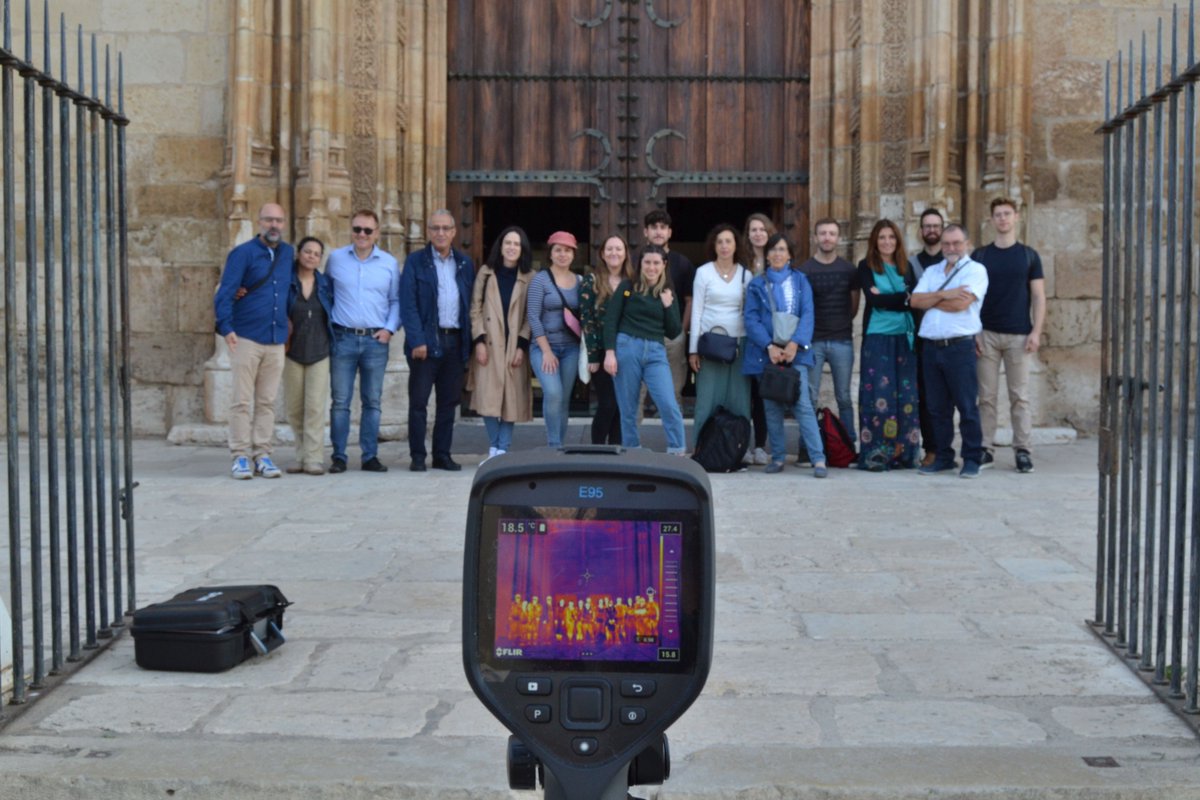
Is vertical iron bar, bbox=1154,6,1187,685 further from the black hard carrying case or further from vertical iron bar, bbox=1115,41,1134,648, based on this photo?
Answer: the black hard carrying case

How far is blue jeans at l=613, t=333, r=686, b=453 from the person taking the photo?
31.3 ft

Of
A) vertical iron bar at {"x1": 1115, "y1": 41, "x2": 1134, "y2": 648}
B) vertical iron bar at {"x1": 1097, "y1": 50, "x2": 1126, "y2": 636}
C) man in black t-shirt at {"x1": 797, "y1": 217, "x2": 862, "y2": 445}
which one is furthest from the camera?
man in black t-shirt at {"x1": 797, "y1": 217, "x2": 862, "y2": 445}

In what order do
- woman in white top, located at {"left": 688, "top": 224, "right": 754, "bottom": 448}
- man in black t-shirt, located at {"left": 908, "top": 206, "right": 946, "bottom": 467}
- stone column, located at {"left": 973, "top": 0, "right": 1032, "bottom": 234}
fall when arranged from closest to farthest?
1. woman in white top, located at {"left": 688, "top": 224, "right": 754, "bottom": 448}
2. man in black t-shirt, located at {"left": 908, "top": 206, "right": 946, "bottom": 467}
3. stone column, located at {"left": 973, "top": 0, "right": 1032, "bottom": 234}

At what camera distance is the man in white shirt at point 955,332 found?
9242 mm

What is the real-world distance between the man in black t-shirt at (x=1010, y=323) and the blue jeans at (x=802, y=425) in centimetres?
107

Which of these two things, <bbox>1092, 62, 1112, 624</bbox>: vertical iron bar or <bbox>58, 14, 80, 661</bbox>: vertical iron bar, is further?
<bbox>1092, 62, 1112, 624</bbox>: vertical iron bar

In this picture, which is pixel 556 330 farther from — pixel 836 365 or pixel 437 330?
pixel 836 365

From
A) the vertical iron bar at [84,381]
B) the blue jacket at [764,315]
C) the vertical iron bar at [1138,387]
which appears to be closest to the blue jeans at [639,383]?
the blue jacket at [764,315]

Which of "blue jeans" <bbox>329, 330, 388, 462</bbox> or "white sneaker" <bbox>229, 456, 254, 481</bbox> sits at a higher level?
"blue jeans" <bbox>329, 330, 388, 462</bbox>

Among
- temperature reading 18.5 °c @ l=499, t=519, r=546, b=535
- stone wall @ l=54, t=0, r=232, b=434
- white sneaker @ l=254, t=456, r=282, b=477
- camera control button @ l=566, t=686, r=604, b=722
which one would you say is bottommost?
white sneaker @ l=254, t=456, r=282, b=477

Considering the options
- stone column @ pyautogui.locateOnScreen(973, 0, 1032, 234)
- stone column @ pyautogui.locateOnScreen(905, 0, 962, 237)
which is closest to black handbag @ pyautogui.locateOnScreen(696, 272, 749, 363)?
stone column @ pyautogui.locateOnScreen(905, 0, 962, 237)

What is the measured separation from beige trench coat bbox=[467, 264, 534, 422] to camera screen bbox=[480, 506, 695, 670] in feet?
24.5

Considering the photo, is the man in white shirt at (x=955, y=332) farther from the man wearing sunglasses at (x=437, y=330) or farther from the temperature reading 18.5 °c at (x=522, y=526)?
the temperature reading 18.5 °c at (x=522, y=526)

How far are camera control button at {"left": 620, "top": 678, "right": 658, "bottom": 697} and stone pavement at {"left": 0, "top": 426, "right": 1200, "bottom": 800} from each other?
1389mm
